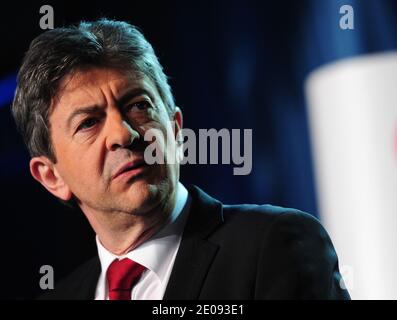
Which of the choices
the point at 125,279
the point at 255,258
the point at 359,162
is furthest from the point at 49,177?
the point at 359,162

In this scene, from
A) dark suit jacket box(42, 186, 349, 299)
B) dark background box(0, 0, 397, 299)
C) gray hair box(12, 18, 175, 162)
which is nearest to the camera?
dark suit jacket box(42, 186, 349, 299)

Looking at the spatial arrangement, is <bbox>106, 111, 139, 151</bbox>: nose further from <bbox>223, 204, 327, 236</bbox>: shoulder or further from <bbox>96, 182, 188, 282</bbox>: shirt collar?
<bbox>223, 204, 327, 236</bbox>: shoulder

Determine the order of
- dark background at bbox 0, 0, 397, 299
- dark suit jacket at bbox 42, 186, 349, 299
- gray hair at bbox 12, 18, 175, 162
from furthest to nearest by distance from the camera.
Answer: dark background at bbox 0, 0, 397, 299, gray hair at bbox 12, 18, 175, 162, dark suit jacket at bbox 42, 186, 349, 299

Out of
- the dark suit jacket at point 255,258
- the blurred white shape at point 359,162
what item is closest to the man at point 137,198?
the dark suit jacket at point 255,258

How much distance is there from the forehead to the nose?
5 centimetres

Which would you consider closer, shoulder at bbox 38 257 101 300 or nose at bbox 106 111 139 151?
nose at bbox 106 111 139 151

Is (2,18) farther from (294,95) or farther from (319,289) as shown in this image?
(319,289)

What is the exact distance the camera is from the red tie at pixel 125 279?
1.64m

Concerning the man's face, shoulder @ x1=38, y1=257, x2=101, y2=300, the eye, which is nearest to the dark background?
shoulder @ x1=38, y1=257, x2=101, y2=300

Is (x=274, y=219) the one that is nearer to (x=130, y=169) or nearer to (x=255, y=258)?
(x=255, y=258)

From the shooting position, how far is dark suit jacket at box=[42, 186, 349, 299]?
4.96 feet

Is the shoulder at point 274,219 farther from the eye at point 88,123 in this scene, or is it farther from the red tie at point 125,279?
the eye at point 88,123
